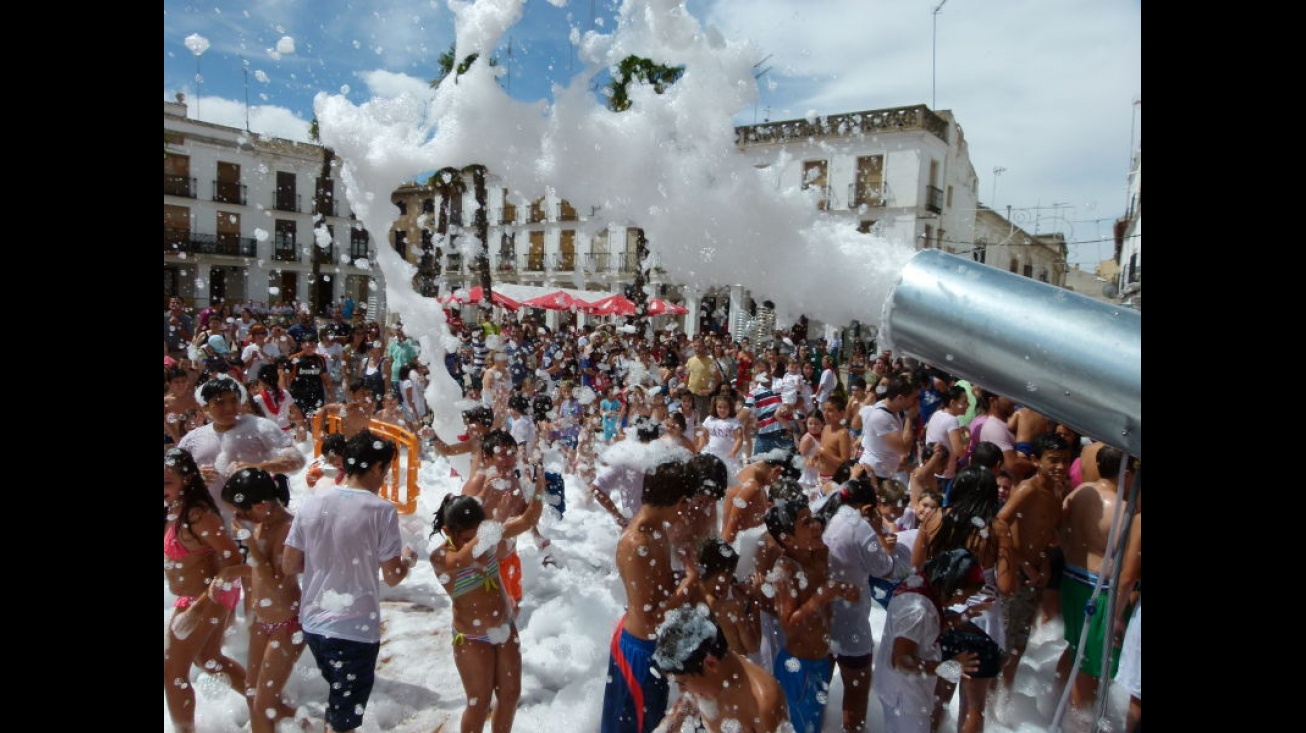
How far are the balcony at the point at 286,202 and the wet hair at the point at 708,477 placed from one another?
3694cm

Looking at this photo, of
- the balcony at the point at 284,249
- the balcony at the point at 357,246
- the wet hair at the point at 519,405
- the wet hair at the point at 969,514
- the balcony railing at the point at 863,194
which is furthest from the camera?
the balcony at the point at 357,246

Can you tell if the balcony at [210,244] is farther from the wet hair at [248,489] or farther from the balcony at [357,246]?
the wet hair at [248,489]

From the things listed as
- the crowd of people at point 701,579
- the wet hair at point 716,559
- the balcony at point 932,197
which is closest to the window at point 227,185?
the balcony at point 932,197

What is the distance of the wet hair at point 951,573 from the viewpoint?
324 centimetres

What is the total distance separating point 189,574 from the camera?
11.0 ft

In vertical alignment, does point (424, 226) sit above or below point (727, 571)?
above

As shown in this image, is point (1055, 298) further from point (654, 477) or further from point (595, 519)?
point (595, 519)

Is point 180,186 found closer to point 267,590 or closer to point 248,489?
point 248,489

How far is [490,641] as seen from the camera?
3.29m

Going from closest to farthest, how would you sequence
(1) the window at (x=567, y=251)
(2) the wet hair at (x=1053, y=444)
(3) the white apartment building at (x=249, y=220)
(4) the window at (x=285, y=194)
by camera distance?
(2) the wet hair at (x=1053, y=444), (1) the window at (x=567, y=251), (3) the white apartment building at (x=249, y=220), (4) the window at (x=285, y=194)

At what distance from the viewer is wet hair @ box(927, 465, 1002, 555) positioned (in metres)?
3.50
